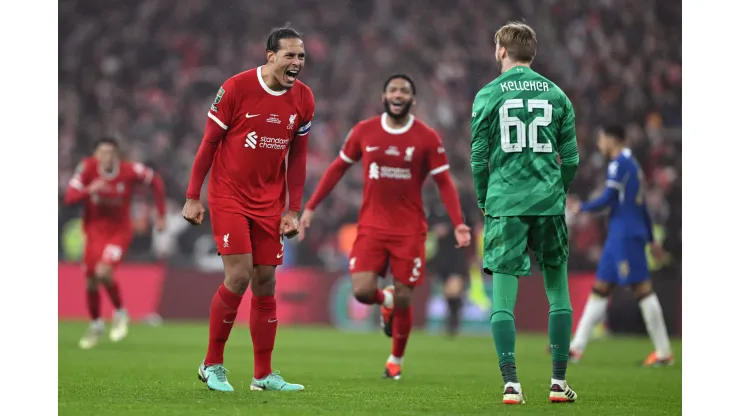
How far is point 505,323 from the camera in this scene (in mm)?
6117

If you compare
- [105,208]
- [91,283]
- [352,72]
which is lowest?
[91,283]

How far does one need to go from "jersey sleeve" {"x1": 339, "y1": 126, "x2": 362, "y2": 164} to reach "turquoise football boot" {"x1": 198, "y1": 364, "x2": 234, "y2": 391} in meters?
2.78

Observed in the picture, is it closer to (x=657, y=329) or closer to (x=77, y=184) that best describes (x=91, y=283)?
(x=77, y=184)

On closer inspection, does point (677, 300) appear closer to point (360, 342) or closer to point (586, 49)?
point (360, 342)

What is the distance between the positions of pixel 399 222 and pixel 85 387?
9.99 feet

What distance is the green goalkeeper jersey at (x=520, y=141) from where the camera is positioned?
6.18 m

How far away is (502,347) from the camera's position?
6074mm

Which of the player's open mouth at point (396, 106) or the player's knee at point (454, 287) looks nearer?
the player's open mouth at point (396, 106)

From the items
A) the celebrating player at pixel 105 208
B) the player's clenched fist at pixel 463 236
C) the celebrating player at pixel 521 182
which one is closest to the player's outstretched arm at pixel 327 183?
the player's clenched fist at pixel 463 236

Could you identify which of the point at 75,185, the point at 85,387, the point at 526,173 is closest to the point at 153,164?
the point at 75,185

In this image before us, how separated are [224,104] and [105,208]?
21.5 ft

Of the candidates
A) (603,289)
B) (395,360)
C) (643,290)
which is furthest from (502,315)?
(643,290)

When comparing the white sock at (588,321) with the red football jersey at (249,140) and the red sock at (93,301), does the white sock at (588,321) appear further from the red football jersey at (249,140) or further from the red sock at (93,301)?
the red sock at (93,301)

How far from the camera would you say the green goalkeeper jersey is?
6184mm
